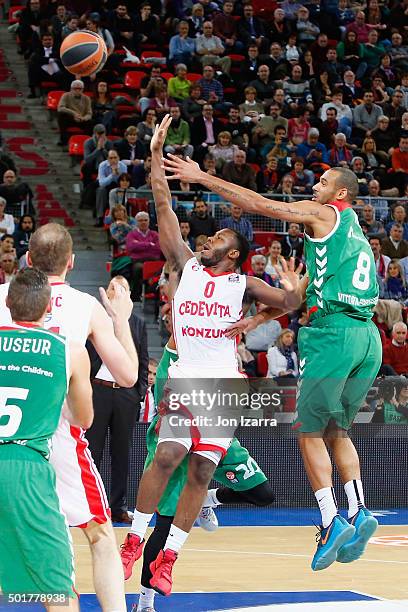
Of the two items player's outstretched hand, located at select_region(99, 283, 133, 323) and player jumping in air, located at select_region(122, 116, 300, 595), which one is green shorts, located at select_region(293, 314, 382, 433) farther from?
player's outstretched hand, located at select_region(99, 283, 133, 323)

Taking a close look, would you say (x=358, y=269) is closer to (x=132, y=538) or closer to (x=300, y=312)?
(x=132, y=538)

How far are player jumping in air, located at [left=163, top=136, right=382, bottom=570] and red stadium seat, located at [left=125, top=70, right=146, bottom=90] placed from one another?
38.0ft

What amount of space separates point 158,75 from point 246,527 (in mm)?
9344

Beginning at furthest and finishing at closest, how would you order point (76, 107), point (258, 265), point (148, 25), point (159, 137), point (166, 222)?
1. point (148, 25)
2. point (76, 107)
3. point (258, 265)
4. point (159, 137)
5. point (166, 222)

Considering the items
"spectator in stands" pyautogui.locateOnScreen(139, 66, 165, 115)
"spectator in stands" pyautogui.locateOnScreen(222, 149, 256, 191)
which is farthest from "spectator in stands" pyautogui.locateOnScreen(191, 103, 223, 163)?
"spectator in stands" pyautogui.locateOnScreen(222, 149, 256, 191)

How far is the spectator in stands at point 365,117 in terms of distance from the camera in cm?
1852

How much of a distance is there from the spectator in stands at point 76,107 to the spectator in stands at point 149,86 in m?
0.82

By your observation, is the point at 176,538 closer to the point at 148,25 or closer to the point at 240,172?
the point at 240,172

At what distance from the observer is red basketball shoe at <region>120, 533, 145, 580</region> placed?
663cm

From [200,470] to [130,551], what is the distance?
631 millimetres

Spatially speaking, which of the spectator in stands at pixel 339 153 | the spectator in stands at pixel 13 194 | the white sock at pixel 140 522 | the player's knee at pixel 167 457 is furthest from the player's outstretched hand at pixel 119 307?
the spectator in stands at pixel 339 153

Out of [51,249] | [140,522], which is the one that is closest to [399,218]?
[140,522]

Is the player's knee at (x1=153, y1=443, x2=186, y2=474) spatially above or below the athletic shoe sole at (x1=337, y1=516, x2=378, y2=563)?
above

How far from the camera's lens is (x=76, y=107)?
Result: 17.1 metres
